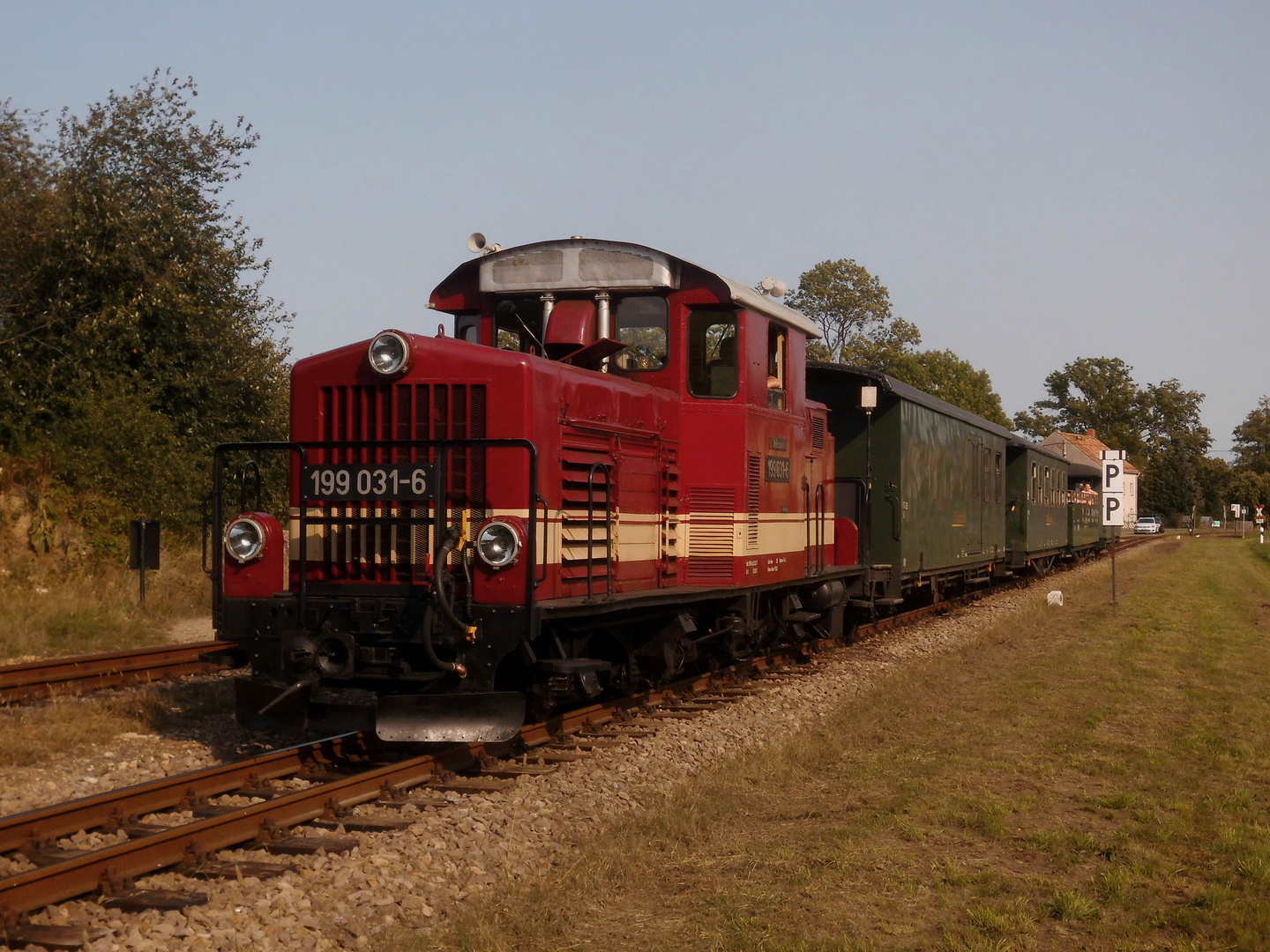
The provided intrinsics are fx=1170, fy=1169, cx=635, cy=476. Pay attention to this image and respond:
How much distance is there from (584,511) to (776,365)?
2993mm

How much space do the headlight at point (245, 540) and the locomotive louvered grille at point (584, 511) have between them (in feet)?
6.18

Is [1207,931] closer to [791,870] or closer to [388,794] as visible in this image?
[791,870]

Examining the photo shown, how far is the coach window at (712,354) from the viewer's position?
8914mm

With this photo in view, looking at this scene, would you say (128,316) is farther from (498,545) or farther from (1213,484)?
(1213,484)

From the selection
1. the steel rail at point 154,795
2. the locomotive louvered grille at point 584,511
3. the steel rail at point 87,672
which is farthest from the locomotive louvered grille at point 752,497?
the steel rail at point 87,672

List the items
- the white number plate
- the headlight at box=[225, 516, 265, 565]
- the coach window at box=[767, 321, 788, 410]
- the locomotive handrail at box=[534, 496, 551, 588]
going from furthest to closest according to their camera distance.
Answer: the coach window at box=[767, 321, 788, 410], the headlight at box=[225, 516, 265, 565], the locomotive handrail at box=[534, 496, 551, 588], the white number plate

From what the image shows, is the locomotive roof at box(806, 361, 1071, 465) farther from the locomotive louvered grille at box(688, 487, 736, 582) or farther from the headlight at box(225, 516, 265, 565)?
the headlight at box(225, 516, 265, 565)

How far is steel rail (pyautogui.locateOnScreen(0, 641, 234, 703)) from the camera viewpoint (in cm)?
957

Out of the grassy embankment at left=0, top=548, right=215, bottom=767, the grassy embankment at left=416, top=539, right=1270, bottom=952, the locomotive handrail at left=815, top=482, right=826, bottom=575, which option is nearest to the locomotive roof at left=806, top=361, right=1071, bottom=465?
the locomotive handrail at left=815, top=482, right=826, bottom=575

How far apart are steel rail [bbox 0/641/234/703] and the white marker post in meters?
14.1

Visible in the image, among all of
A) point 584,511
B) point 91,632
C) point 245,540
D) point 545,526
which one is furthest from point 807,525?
point 91,632

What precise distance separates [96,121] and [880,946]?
20.6 meters

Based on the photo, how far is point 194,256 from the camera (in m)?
20.6

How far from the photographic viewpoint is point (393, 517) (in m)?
7.14
